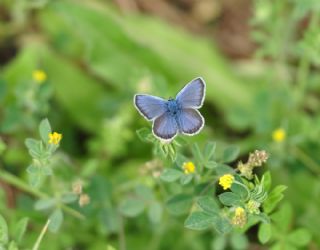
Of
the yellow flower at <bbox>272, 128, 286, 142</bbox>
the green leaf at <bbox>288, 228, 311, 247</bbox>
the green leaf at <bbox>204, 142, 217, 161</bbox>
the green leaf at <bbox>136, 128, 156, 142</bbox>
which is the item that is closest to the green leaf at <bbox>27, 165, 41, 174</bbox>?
the green leaf at <bbox>136, 128, 156, 142</bbox>

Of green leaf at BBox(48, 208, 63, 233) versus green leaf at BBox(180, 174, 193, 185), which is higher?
green leaf at BBox(180, 174, 193, 185)

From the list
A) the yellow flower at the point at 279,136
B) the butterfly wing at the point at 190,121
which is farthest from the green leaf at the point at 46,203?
the yellow flower at the point at 279,136

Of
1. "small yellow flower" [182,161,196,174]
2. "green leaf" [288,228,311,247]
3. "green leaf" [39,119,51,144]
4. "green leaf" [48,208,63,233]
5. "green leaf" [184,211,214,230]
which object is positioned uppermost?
"green leaf" [288,228,311,247]

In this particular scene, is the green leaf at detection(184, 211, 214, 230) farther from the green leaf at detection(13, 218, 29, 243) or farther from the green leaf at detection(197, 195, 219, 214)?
the green leaf at detection(13, 218, 29, 243)

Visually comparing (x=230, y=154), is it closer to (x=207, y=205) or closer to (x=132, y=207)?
(x=207, y=205)

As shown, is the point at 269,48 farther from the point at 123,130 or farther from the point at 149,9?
the point at 149,9

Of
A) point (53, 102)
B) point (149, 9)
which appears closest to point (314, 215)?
point (53, 102)

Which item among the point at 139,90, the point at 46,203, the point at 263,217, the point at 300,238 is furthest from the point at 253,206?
the point at 139,90
